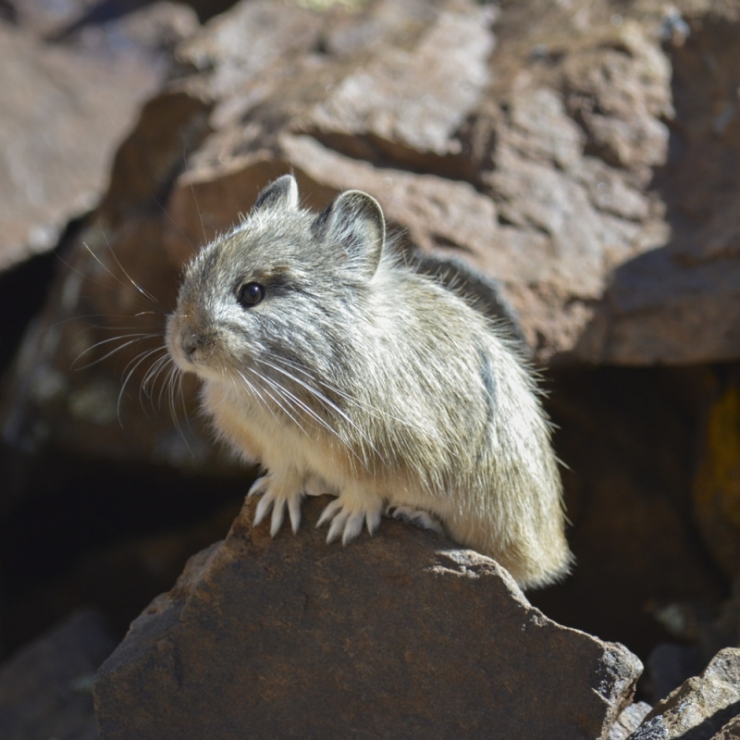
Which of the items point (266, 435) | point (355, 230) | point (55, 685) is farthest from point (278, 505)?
point (55, 685)

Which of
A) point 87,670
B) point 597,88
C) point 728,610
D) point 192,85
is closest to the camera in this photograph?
point 728,610

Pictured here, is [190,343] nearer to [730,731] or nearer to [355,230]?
[355,230]

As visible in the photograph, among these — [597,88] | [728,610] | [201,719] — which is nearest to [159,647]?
[201,719]

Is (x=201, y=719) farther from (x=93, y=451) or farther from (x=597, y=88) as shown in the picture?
(x=597, y=88)

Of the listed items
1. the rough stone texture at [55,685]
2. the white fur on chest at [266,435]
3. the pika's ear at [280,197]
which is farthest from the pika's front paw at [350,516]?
the rough stone texture at [55,685]

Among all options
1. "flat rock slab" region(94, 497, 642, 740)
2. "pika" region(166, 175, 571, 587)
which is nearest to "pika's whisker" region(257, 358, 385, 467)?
"pika" region(166, 175, 571, 587)
